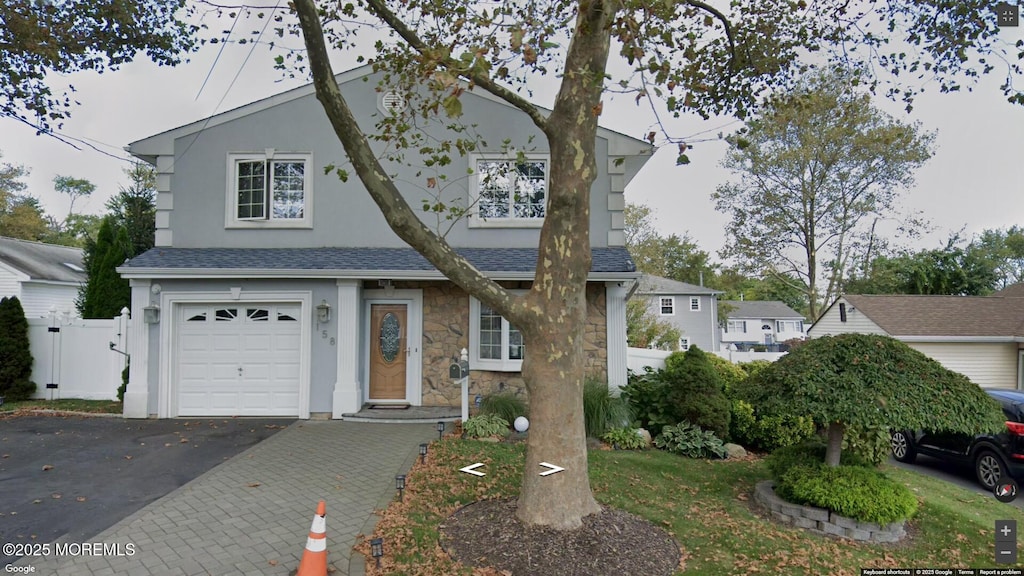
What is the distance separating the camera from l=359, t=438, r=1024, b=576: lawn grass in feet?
13.3

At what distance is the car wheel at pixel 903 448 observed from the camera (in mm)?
Answer: 8500

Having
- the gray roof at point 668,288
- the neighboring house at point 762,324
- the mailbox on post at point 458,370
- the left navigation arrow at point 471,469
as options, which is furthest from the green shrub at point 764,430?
the neighboring house at point 762,324

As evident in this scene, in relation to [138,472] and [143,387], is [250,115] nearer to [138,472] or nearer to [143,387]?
[143,387]

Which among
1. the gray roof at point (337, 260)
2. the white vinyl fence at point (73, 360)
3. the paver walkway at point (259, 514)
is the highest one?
the gray roof at point (337, 260)

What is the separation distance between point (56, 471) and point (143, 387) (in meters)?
3.07

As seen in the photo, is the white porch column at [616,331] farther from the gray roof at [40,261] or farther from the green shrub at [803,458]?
the gray roof at [40,261]

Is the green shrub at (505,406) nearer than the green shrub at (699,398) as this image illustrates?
No

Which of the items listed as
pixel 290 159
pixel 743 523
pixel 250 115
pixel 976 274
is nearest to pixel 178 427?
pixel 290 159

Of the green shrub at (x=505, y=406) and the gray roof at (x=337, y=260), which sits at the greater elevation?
the gray roof at (x=337, y=260)

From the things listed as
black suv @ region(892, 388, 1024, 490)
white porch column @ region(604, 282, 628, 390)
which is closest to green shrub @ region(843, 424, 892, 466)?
black suv @ region(892, 388, 1024, 490)

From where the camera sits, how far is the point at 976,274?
23.9m

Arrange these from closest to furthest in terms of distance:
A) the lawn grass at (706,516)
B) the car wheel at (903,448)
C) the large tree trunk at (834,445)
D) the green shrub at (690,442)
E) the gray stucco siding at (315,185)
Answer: the lawn grass at (706,516), the large tree trunk at (834,445), the green shrub at (690,442), the car wheel at (903,448), the gray stucco siding at (315,185)

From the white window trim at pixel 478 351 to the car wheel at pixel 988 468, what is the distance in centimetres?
700

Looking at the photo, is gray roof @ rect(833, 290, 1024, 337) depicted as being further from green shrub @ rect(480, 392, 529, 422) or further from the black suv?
green shrub @ rect(480, 392, 529, 422)
